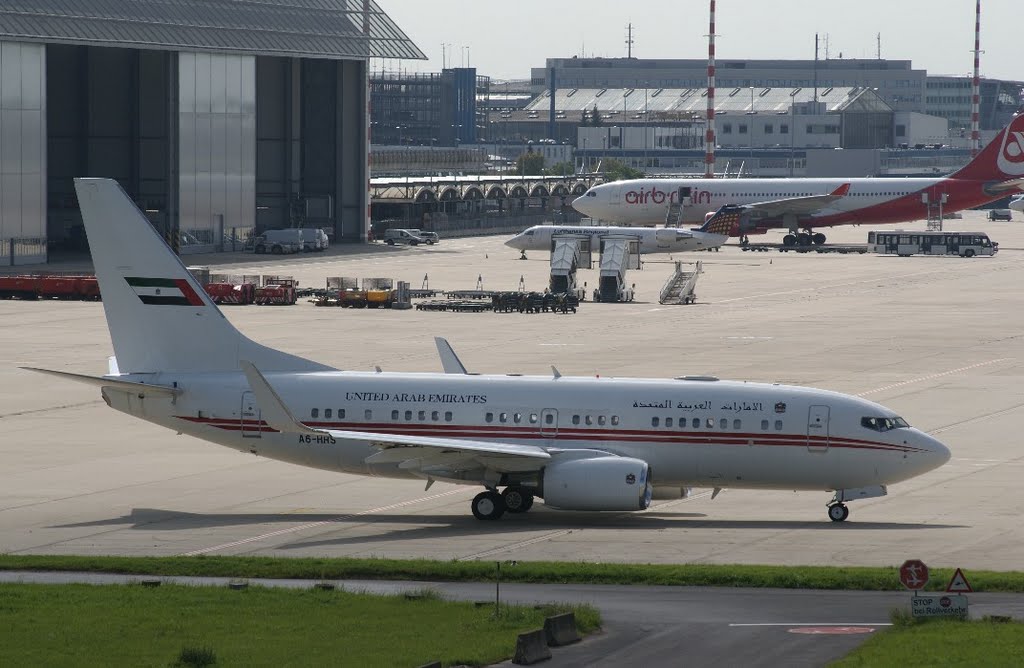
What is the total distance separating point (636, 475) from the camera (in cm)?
4050

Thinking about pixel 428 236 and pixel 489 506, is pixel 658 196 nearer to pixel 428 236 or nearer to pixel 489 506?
pixel 428 236

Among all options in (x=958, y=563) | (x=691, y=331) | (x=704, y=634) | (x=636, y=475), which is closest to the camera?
(x=704, y=634)

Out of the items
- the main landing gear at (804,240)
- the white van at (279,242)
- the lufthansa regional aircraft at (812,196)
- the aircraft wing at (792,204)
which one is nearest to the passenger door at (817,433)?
the white van at (279,242)

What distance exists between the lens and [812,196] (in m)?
152

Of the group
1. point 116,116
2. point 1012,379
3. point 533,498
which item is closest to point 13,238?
point 116,116

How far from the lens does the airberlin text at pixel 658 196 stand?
151875mm

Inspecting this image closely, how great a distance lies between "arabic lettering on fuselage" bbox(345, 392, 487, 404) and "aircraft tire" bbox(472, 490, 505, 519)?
2.47 metres

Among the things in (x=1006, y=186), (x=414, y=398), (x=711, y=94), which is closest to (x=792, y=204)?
(x=1006, y=186)

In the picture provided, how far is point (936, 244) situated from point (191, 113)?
67285 millimetres

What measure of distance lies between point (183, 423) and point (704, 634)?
19.4 m

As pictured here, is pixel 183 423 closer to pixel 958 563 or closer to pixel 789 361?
pixel 958 563

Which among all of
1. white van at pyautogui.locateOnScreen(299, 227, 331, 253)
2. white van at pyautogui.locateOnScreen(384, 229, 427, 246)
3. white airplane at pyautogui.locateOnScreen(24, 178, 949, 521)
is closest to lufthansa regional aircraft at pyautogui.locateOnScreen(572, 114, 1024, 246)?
white van at pyautogui.locateOnScreen(384, 229, 427, 246)

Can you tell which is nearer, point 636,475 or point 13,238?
point 636,475

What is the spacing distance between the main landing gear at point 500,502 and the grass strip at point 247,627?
33.1 ft
